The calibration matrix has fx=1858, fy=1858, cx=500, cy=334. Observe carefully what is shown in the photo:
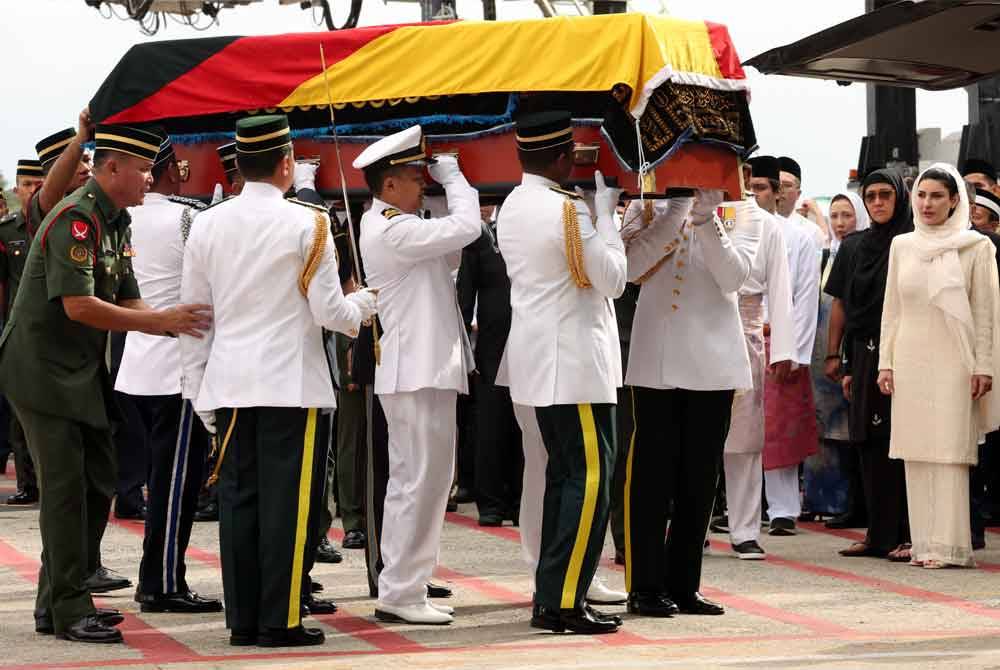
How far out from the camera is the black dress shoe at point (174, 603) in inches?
308

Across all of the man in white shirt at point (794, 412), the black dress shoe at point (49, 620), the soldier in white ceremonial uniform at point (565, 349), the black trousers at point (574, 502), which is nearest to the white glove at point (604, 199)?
the soldier in white ceremonial uniform at point (565, 349)

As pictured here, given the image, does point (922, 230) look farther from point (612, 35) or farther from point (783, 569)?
point (612, 35)

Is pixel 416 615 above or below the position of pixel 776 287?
below

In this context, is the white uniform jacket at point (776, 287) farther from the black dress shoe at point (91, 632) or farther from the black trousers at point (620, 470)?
the black dress shoe at point (91, 632)

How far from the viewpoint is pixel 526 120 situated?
7.30 m

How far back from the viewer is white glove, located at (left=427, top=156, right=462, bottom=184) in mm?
7574

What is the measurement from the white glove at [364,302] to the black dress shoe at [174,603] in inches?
60.8

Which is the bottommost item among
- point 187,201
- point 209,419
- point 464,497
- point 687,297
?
point 464,497

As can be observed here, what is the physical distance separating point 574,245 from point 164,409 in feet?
7.19

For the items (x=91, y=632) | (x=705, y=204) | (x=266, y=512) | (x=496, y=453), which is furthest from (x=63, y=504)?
(x=496, y=453)

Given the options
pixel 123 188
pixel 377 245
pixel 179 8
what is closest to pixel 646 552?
pixel 377 245

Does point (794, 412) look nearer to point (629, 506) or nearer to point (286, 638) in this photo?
point (629, 506)

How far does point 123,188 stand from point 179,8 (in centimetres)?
1826

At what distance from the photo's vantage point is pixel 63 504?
6941 mm
